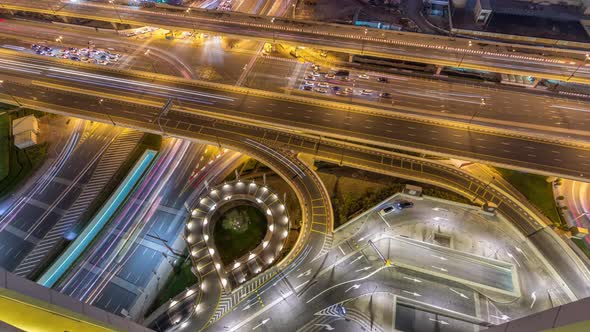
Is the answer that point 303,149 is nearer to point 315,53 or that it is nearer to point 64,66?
point 315,53

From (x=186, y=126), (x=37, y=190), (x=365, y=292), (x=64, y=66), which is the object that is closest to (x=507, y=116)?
(x=365, y=292)

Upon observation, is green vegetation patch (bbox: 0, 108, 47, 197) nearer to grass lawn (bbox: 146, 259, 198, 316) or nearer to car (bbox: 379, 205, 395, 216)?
grass lawn (bbox: 146, 259, 198, 316)

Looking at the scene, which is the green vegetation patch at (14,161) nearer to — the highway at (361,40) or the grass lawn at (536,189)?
the highway at (361,40)

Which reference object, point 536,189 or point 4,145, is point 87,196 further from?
point 536,189

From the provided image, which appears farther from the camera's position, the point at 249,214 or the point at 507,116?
the point at 507,116

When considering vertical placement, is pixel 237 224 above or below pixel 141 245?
above

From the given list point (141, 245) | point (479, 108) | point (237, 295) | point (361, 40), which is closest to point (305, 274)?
point (237, 295)
